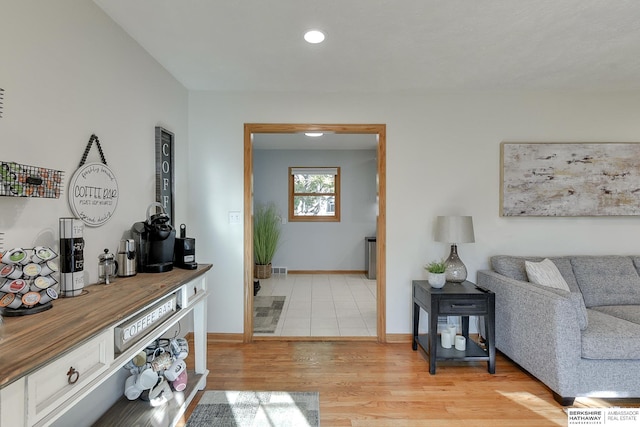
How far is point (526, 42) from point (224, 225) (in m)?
2.83

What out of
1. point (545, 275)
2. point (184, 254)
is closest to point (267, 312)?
point (184, 254)

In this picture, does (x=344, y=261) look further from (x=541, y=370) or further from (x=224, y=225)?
(x=541, y=370)

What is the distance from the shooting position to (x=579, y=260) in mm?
2959

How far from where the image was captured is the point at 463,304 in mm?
2611

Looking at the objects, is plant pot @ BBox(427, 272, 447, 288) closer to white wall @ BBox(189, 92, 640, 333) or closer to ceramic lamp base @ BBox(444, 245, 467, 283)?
ceramic lamp base @ BBox(444, 245, 467, 283)

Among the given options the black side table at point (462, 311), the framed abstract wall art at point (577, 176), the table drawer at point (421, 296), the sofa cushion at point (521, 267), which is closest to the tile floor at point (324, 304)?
the table drawer at point (421, 296)

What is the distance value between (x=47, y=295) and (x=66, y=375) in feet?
1.29

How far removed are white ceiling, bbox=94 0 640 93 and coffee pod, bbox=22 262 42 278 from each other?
148 centimetres

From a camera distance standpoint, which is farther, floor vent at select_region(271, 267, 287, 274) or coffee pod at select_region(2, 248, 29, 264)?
floor vent at select_region(271, 267, 287, 274)

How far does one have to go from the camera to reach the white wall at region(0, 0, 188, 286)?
135 centimetres

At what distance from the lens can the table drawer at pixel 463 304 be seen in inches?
102

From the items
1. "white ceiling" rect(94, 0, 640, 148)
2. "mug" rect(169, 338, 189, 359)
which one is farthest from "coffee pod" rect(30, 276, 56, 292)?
"white ceiling" rect(94, 0, 640, 148)

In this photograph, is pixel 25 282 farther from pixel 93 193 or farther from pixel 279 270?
pixel 279 270

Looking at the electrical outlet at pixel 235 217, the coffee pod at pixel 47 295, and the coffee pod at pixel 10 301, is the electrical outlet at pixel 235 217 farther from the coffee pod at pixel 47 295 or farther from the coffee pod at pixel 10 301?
the coffee pod at pixel 10 301
